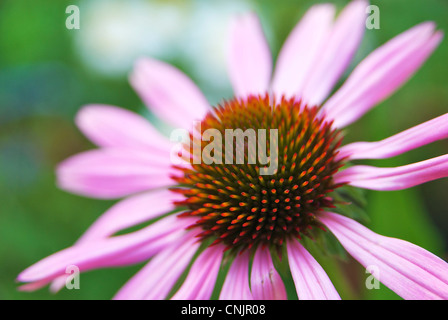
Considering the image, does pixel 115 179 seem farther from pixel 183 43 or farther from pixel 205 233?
pixel 183 43

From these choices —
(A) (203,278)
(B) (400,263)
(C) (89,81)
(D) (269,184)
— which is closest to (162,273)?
(A) (203,278)

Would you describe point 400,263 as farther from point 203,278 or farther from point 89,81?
point 89,81

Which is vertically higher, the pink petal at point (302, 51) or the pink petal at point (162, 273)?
the pink petal at point (302, 51)

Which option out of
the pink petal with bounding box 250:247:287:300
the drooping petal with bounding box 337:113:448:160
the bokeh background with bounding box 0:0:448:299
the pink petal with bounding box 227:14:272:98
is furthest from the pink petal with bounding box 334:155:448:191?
the bokeh background with bounding box 0:0:448:299

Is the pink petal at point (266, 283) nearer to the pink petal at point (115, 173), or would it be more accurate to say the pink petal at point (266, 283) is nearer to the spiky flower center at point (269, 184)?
the spiky flower center at point (269, 184)

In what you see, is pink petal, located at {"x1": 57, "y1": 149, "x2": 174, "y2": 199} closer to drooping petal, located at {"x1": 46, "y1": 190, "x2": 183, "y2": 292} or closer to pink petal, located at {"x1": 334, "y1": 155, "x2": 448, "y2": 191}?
drooping petal, located at {"x1": 46, "y1": 190, "x2": 183, "y2": 292}

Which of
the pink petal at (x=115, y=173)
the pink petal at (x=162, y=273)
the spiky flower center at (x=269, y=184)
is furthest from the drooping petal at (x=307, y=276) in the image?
the pink petal at (x=115, y=173)

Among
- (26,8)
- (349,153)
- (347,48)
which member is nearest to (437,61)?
(347,48)
